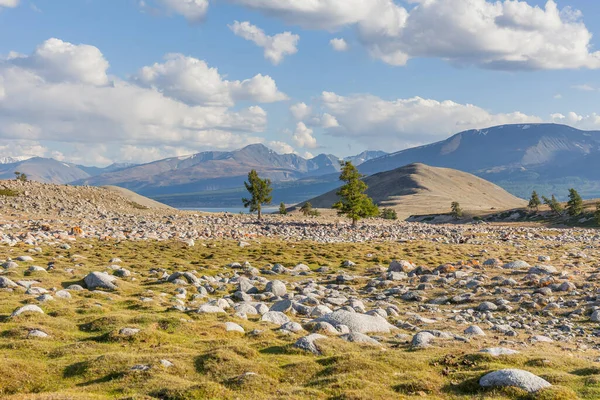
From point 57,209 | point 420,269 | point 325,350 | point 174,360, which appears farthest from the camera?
point 57,209

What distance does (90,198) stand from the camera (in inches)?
3209

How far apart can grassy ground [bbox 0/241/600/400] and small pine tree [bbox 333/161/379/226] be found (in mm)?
53821

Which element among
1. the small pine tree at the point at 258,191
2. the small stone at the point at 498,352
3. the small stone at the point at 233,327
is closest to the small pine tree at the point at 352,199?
the small pine tree at the point at 258,191

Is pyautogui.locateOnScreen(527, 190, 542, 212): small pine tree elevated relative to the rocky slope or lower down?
elevated

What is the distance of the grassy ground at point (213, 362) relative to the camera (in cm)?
1055

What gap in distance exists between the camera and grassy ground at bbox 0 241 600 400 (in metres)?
10.5

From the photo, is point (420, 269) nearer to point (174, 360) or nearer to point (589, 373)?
point (589, 373)

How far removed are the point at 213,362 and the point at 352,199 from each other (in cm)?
6207

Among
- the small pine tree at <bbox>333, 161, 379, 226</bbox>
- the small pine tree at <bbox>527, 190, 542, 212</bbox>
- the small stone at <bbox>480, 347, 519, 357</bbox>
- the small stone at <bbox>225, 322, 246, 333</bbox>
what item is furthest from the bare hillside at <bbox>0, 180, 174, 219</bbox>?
the small pine tree at <bbox>527, 190, 542, 212</bbox>

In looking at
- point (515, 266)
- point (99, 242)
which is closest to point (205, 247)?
point (99, 242)

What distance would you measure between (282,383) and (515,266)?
82.9ft

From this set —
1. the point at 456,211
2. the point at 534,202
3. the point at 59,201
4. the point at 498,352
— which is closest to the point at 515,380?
the point at 498,352

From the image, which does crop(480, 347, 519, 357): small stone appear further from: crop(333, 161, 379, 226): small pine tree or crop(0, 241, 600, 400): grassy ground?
crop(333, 161, 379, 226): small pine tree

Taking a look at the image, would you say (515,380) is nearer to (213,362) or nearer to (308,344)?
(308,344)
